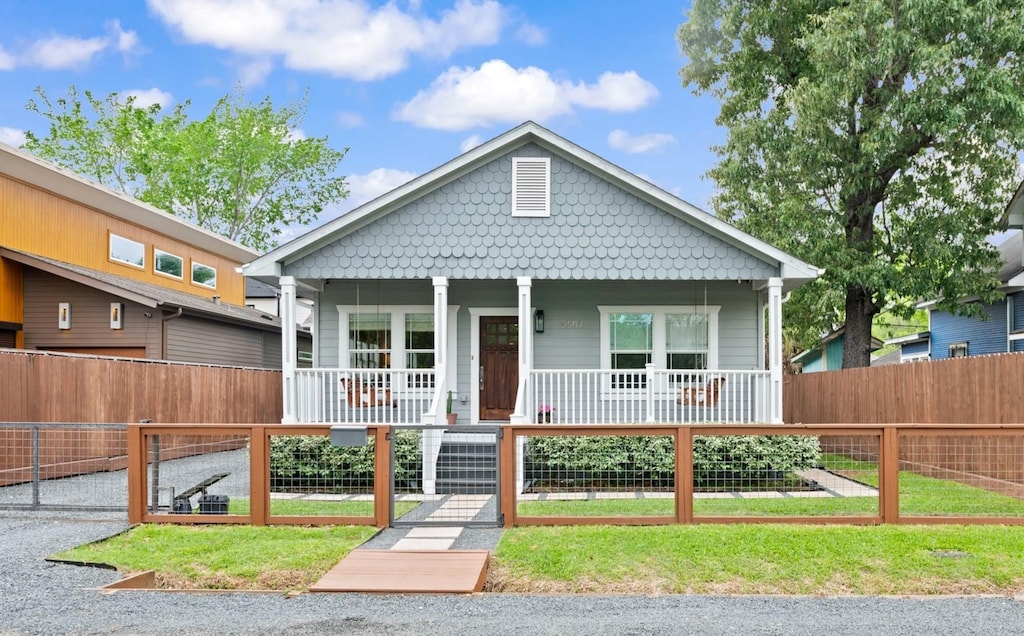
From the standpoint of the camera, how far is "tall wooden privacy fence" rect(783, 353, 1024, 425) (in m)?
10.3

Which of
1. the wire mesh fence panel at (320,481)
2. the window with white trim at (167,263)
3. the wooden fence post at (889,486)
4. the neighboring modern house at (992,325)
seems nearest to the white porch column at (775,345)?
the wooden fence post at (889,486)

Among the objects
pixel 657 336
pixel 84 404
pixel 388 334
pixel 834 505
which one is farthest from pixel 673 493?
pixel 84 404

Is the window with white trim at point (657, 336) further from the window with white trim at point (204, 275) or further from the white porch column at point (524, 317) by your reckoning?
the window with white trim at point (204, 275)

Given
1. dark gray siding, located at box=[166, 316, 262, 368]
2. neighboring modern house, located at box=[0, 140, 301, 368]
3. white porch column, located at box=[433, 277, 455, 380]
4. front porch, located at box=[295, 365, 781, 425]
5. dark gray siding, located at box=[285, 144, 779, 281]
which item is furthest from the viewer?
dark gray siding, located at box=[166, 316, 262, 368]

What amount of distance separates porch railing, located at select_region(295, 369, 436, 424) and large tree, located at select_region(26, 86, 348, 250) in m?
26.8

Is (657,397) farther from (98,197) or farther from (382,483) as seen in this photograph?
(98,197)

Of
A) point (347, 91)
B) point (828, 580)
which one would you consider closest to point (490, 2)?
point (347, 91)

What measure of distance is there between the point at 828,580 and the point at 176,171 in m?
36.2

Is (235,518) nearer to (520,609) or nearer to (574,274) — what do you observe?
(520,609)

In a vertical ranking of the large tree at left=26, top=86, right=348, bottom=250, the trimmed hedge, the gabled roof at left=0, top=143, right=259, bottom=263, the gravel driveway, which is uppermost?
the large tree at left=26, top=86, right=348, bottom=250

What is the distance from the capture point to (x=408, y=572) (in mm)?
6535

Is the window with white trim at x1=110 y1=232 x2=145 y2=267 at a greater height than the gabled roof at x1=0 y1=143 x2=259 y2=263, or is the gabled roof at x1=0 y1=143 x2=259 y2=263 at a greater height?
the gabled roof at x1=0 y1=143 x2=259 y2=263

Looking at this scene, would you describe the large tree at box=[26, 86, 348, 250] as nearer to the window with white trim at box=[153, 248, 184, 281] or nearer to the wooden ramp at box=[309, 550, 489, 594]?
the window with white trim at box=[153, 248, 184, 281]

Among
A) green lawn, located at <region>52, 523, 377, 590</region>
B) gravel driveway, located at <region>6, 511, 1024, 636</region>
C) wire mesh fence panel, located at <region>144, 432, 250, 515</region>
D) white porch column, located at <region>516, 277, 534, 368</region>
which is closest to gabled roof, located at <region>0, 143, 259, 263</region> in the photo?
wire mesh fence panel, located at <region>144, 432, 250, 515</region>
